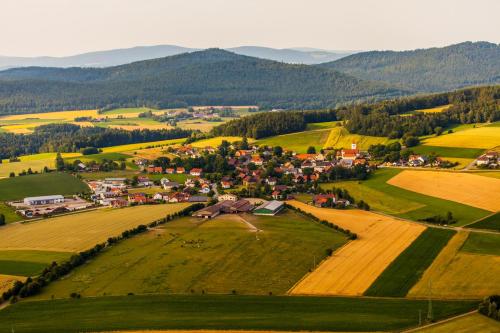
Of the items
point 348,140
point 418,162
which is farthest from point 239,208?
point 348,140

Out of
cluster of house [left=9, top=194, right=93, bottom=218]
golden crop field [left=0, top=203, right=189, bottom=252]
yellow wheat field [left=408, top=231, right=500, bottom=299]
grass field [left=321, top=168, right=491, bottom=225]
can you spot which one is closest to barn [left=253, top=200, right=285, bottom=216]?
golden crop field [left=0, top=203, right=189, bottom=252]

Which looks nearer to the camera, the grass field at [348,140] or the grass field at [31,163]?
the grass field at [31,163]

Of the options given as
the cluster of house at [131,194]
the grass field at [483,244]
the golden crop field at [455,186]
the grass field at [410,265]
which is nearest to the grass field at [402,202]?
the golden crop field at [455,186]

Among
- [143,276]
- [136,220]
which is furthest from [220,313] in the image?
[136,220]

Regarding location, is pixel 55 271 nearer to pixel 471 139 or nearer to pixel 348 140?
pixel 471 139

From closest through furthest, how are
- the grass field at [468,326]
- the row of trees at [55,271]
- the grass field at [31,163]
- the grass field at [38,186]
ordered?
the grass field at [468,326] → the row of trees at [55,271] → the grass field at [38,186] → the grass field at [31,163]

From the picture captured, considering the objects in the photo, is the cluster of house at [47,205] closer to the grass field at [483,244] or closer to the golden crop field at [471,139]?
the grass field at [483,244]
